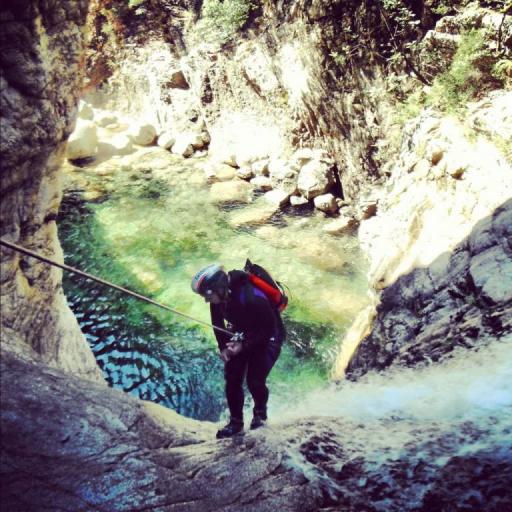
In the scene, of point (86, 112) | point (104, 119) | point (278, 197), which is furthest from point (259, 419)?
point (86, 112)

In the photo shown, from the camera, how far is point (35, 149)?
3.99 meters

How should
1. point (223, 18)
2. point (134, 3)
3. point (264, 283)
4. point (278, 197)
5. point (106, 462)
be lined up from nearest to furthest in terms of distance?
point (106, 462) → point (264, 283) → point (278, 197) → point (223, 18) → point (134, 3)

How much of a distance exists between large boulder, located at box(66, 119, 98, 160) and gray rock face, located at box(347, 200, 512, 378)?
1449cm

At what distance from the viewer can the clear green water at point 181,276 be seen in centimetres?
787

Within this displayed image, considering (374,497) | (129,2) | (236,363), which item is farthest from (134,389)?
(129,2)

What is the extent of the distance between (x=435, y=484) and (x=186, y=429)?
7.80ft

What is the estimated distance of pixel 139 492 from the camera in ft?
10.2

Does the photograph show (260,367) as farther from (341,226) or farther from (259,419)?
(341,226)

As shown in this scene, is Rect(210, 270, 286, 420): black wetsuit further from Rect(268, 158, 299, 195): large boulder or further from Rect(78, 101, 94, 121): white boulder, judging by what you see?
Rect(78, 101, 94, 121): white boulder

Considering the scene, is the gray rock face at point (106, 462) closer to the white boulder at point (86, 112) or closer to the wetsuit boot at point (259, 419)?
the wetsuit boot at point (259, 419)

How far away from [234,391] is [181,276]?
659 centimetres

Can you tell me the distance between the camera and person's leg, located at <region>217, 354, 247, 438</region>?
431 centimetres

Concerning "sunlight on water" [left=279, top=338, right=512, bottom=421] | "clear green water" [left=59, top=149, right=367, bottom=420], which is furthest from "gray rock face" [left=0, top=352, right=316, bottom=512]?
"clear green water" [left=59, top=149, right=367, bottom=420]

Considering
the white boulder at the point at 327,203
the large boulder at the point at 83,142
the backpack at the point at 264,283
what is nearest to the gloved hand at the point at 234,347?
the backpack at the point at 264,283
